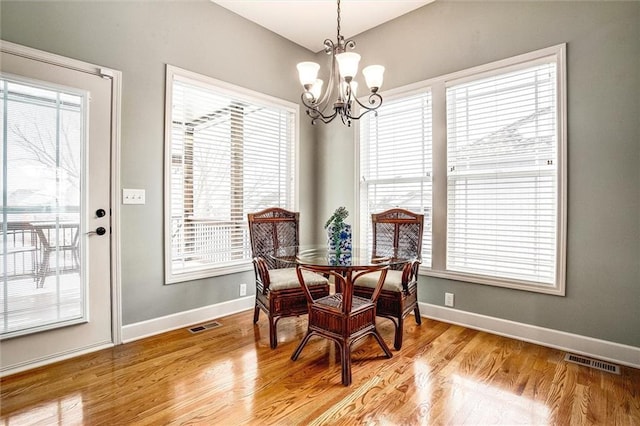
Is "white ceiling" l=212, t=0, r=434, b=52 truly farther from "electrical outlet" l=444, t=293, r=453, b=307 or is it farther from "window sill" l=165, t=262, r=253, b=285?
"electrical outlet" l=444, t=293, r=453, b=307

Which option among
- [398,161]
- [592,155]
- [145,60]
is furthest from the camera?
[398,161]

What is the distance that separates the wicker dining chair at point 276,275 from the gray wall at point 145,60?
0.61m

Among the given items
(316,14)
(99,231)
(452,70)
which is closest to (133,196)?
(99,231)

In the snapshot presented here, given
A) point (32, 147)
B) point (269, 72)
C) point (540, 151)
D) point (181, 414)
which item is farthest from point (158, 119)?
point (540, 151)

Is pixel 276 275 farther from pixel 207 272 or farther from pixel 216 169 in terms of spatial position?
pixel 216 169

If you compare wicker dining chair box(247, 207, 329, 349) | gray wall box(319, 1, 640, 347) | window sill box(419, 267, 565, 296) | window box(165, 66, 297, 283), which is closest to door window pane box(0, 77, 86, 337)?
window box(165, 66, 297, 283)

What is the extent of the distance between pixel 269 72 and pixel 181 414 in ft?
10.8

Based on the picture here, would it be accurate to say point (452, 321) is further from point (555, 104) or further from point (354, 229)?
point (555, 104)

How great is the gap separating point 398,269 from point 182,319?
2.03m

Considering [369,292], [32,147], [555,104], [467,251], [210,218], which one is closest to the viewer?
[32,147]

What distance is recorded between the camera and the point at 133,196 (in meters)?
2.73

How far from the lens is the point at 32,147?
2.26 metres

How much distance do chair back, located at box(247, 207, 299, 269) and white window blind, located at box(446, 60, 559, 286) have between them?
154 cm

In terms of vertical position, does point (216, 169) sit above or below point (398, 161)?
below
